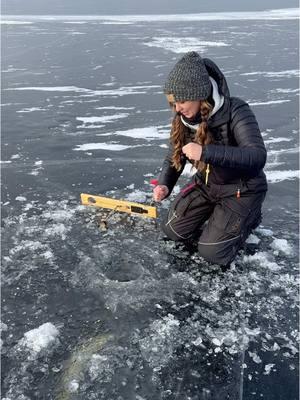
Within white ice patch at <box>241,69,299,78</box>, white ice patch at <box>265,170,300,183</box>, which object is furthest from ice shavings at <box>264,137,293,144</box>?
white ice patch at <box>241,69,299,78</box>

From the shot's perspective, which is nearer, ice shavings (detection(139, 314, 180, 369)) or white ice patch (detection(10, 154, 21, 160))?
ice shavings (detection(139, 314, 180, 369))

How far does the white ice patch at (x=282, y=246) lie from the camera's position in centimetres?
395

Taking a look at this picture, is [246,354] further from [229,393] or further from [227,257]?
[227,257]

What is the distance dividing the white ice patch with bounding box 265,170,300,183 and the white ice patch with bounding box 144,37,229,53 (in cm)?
896

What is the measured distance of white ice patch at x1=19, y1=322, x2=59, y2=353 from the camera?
2.96 meters

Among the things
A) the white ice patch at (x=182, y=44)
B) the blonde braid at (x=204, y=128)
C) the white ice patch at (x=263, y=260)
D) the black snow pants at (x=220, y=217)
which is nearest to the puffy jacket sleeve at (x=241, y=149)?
the blonde braid at (x=204, y=128)

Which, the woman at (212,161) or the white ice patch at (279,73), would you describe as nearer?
the woman at (212,161)

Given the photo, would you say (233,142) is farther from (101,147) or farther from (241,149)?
(101,147)

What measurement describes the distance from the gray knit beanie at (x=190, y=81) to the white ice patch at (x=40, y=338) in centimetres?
190

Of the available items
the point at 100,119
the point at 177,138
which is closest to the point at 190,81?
the point at 177,138

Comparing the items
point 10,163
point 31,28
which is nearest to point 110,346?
point 10,163

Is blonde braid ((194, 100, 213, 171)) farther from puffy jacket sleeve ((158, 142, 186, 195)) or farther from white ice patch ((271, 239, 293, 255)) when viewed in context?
white ice patch ((271, 239, 293, 255))

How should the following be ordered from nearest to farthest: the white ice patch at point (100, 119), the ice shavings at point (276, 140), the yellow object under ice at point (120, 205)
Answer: the yellow object under ice at point (120, 205) → the ice shavings at point (276, 140) → the white ice patch at point (100, 119)

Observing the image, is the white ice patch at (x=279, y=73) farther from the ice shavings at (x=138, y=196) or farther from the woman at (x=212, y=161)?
the woman at (x=212, y=161)
